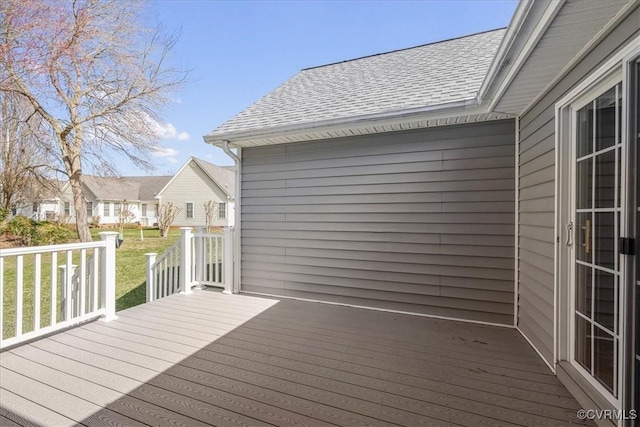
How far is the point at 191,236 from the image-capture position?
15.9 feet

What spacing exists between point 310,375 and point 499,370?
1.47m

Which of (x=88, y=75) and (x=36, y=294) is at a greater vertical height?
(x=88, y=75)

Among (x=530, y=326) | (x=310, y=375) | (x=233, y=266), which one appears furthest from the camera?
(x=233, y=266)

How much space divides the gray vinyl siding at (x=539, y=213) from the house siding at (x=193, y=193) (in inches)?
667

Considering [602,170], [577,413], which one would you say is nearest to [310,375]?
[577,413]

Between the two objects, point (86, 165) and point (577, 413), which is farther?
point (86, 165)

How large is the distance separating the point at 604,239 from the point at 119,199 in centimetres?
2596

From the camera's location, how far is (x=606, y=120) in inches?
74.2

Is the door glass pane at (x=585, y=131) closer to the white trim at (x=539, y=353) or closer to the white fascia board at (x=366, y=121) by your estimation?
the white fascia board at (x=366, y=121)

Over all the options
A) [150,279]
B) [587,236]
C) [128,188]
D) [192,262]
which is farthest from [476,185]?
[128,188]

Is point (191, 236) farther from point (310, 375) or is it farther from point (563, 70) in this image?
point (563, 70)

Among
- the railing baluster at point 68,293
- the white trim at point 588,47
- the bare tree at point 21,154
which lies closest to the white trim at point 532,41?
the white trim at point 588,47

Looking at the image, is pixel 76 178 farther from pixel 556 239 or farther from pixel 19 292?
pixel 556 239

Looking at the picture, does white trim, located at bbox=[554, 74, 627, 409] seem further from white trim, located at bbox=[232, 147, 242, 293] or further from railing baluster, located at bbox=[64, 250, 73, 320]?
railing baluster, located at bbox=[64, 250, 73, 320]
